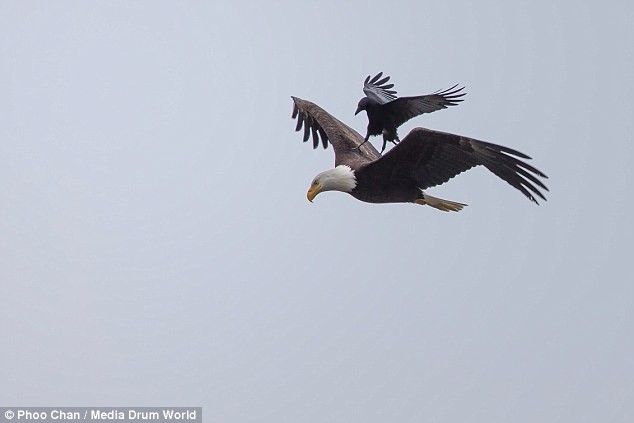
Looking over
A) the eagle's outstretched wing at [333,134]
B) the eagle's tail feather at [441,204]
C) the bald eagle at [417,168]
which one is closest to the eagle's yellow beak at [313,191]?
the bald eagle at [417,168]

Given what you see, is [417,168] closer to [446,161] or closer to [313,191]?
[446,161]

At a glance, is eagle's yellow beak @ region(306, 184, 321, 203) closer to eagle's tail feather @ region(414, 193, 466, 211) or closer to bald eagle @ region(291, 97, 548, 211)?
bald eagle @ region(291, 97, 548, 211)

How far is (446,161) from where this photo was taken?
10883 millimetres

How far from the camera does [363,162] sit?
12.3m

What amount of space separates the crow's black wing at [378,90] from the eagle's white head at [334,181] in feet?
4.37

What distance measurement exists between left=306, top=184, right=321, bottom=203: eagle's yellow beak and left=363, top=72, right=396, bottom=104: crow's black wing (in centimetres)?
149

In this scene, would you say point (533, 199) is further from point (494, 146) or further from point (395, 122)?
point (395, 122)

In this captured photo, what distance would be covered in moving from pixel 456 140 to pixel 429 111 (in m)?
1.75

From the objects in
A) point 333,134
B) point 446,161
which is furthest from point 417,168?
point 333,134

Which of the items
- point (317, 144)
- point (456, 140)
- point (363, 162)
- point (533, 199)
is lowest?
point (533, 199)

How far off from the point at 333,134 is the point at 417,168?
101 inches

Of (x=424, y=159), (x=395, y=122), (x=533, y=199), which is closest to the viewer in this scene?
(x=533, y=199)

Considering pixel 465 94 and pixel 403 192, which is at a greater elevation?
pixel 465 94

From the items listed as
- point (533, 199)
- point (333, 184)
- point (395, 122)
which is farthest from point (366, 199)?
point (533, 199)
